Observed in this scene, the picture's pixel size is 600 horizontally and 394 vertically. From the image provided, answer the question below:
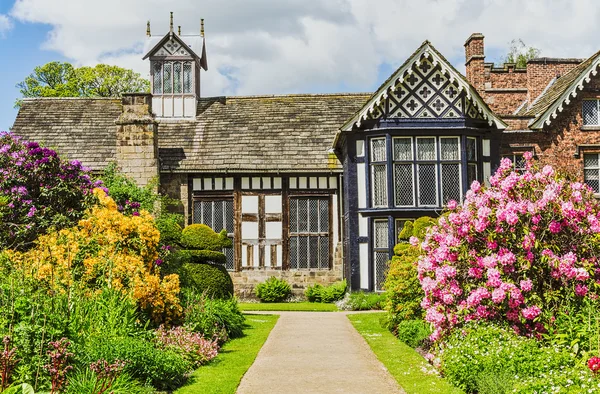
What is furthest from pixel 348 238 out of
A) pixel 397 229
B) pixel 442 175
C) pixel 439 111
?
pixel 439 111

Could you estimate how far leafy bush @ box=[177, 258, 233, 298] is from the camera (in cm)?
1703

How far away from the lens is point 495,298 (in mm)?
10820

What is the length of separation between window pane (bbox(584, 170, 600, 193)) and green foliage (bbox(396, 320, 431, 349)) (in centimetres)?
1411

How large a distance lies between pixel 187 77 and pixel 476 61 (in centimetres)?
1234

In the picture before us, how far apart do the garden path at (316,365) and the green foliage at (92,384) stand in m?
1.60

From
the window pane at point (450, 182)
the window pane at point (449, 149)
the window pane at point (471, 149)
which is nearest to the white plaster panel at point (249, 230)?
the window pane at point (450, 182)

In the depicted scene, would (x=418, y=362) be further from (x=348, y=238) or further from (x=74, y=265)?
(x=348, y=238)

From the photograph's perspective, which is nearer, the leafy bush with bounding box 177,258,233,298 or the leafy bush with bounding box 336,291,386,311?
the leafy bush with bounding box 177,258,233,298

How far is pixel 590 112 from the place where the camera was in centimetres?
2558

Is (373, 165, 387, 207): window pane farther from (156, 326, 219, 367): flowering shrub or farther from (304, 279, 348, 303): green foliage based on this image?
(156, 326, 219, 367): flowering shrub

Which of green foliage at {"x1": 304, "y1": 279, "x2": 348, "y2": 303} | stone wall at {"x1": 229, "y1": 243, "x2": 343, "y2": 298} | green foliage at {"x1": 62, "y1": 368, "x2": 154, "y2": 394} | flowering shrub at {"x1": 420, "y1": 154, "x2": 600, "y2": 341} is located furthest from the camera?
stone wall at {"x1": 229, "y1": 243, "x2": 343, "y2": 298}

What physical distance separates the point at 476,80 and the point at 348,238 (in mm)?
10163

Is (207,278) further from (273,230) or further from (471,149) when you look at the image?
(471,149)

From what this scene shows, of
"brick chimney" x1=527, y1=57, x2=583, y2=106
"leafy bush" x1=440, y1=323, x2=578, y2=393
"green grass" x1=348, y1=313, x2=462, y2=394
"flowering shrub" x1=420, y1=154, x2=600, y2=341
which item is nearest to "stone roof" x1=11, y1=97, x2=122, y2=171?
"green grass" x1=348, y1=313, x2=462, y2=394
